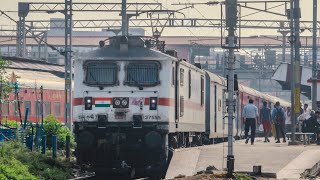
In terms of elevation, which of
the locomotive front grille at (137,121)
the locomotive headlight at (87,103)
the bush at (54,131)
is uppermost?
the locomotive headlight at (87,103)

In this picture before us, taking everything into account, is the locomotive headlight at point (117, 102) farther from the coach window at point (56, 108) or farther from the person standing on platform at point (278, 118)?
the coach window at point (56, 108)

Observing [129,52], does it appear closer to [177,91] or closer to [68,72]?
[177,91]

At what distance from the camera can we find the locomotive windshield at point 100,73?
79.8 ft

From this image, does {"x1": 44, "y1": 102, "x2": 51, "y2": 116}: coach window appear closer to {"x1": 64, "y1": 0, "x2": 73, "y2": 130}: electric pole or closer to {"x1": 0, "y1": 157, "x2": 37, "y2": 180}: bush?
{"x1": 64, "y1": 0, "x2": 73, "y2": 130}: electric pole

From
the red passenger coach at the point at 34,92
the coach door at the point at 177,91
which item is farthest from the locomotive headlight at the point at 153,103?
the red passenger coach at the point at 34,92

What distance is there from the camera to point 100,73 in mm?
24484

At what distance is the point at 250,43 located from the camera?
123 metres

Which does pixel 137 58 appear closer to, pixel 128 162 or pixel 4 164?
pixel 128 162

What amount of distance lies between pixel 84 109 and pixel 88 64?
1.12m

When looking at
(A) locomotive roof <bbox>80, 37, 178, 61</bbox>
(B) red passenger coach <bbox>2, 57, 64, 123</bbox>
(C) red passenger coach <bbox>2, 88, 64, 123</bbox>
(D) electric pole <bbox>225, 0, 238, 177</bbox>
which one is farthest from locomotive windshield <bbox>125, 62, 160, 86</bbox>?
(B) red passenger coach <bbox>2, 57, 64, 123</bbox>

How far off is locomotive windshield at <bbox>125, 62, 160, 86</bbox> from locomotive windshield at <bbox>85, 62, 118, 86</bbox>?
35 cm

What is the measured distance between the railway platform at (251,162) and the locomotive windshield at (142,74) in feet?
6.10

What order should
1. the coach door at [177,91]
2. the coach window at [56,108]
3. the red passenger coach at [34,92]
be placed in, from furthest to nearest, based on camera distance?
the coach window at [56,108]
the red passenger coach at [34,92]
the coach door at [177,91]

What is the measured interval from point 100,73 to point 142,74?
1.05m
